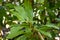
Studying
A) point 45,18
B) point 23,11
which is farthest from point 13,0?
point 23,11

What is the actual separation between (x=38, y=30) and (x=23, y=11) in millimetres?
136

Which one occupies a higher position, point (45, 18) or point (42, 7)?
point (42, 7)

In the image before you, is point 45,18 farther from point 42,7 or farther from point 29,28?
point 29,28

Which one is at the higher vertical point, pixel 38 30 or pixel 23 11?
pixel 23 11

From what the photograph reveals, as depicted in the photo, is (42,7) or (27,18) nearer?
(27,18)

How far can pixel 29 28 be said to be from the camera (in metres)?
1.08

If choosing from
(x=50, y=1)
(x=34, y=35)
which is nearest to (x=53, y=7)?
(x=50, y=1)

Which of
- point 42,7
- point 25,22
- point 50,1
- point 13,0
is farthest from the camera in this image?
point 13,0

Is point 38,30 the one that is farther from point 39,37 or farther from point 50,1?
point 50,1

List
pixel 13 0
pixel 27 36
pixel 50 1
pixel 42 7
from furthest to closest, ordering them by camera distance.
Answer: pixel 13 0 → pixel 50 1 → pixel 42 7 → pixel 27 36

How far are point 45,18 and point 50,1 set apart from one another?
140 mm

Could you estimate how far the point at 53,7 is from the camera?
1.41 meters

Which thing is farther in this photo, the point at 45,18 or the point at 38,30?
the point at 45,18

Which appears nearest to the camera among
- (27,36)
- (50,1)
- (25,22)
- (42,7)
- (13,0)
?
(25,22)
